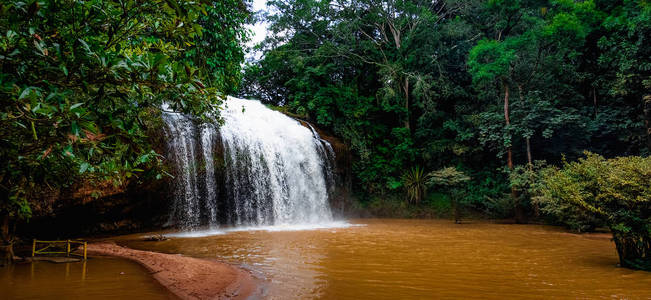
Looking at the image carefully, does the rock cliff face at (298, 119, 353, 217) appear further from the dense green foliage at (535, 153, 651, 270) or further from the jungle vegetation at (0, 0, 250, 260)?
the jungle vegetation at (0, 0, 250, 260)

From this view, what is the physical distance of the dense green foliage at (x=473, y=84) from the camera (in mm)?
14023

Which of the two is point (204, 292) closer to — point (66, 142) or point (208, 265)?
point (208, 265)

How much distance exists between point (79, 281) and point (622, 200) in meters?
8.16

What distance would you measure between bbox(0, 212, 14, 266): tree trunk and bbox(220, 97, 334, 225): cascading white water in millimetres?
6766

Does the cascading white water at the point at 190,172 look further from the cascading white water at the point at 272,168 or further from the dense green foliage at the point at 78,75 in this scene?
the dense green foliage at the point at 78,75

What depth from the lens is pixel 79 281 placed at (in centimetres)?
451

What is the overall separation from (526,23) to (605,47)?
130 inches

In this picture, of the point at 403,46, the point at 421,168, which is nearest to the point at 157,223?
the point at 421,168

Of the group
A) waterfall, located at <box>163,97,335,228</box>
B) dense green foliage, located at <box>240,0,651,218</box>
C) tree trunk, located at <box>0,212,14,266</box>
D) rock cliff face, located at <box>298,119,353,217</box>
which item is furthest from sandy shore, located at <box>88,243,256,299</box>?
rock cliff face, located at <box>298,119,353,217</box>

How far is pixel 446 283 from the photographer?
4766 millimetres

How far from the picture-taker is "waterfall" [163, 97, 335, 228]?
462 inches

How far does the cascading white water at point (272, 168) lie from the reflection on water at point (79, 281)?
23.4 ft

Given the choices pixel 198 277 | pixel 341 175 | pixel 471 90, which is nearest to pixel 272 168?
pixel 341 175

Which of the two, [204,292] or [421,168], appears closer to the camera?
[204,292]
